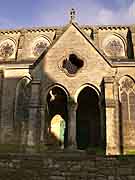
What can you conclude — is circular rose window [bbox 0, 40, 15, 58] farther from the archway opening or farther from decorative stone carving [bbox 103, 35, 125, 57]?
the archway opening

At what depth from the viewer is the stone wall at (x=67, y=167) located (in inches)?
460

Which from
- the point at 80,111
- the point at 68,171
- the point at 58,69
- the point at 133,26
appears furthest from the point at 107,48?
the point at 68,171

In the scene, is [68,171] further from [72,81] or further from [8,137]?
[8,137]

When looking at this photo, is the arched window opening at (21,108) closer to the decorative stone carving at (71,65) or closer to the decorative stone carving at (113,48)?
the decorative stone carving at (71,65)

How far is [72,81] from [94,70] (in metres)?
1.61

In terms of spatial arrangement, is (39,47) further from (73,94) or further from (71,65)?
(73,94)

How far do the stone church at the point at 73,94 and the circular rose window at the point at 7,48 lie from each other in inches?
49.1

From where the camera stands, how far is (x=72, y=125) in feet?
66.1

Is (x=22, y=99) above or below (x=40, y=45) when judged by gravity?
below

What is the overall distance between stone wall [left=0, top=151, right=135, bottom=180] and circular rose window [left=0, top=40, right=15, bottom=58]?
21.5 meters

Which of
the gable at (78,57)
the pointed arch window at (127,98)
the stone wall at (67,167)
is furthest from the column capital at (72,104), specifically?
the stone wall at (67,167)

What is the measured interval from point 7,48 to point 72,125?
51.4 ft

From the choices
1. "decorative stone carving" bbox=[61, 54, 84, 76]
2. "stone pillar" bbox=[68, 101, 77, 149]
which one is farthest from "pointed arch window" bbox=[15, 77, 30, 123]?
"stone pillar" bbox=[68, 101, 77, 149]

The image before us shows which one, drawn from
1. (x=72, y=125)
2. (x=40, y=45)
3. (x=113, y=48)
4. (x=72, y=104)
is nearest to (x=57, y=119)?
(x=72, y=104)
